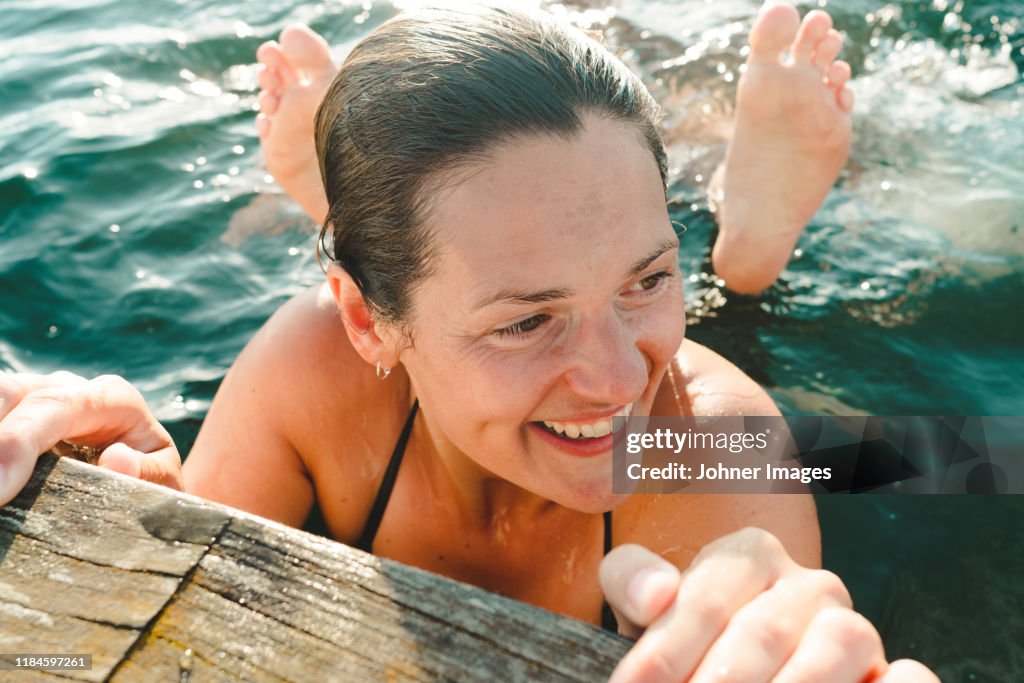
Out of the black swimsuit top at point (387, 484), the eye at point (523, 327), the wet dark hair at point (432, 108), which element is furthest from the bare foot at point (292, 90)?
the eye at point (523, 327)

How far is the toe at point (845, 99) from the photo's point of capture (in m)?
3.36

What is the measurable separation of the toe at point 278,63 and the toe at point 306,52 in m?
0.02

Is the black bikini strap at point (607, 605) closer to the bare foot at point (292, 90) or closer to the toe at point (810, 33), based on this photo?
the bare foot at point (292, 90)

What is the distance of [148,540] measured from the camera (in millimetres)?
1251

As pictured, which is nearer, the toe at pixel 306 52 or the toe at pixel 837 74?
the toe at pixel 306 52

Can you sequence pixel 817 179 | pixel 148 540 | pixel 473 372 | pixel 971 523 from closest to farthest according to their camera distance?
1. pixel 148 540
2. pixel 473 372
3. pixel 971 523
4. pixel 817 179

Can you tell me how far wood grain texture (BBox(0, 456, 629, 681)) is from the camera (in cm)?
110

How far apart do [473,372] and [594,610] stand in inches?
36.0

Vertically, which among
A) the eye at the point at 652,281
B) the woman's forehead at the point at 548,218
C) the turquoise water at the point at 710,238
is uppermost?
the woman's forehead at the point at 548,218

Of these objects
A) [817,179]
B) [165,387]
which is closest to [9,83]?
[165,387]

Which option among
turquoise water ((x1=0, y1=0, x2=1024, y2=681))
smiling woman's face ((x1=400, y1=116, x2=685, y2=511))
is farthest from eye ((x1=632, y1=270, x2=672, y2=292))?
turquoise water ((x1=0, y1=0, x2=1024, y2=681))

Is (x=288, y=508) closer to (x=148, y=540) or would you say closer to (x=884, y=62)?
(x=148, y=540)

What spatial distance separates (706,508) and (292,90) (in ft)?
6.92

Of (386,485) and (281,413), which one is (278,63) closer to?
(281,413)
